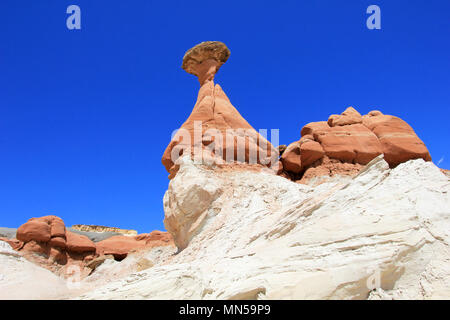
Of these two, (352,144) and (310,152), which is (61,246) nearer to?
(310,152)

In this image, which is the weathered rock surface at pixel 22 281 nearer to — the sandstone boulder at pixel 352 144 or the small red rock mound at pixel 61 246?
the small red rock mound at pixel 61 246

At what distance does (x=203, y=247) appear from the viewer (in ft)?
33.9

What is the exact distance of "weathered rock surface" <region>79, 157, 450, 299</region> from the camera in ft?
16.8

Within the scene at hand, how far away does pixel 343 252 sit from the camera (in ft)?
18.4

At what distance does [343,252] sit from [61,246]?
20.9 m

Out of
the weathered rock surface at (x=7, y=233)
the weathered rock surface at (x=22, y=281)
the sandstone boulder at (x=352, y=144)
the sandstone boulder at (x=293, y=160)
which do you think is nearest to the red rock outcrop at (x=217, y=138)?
the sandstone boulder at (x=293, y=160)

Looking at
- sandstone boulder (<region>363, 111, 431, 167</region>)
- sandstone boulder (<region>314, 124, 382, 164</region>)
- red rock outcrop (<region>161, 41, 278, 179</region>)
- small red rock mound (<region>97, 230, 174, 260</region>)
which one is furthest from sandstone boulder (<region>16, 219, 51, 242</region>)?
sandstone boulder (<region>363, 111, 431, 167</region>)

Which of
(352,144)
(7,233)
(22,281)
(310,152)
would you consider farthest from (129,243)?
(352,144)

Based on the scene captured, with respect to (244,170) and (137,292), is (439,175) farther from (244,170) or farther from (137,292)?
(244,170)

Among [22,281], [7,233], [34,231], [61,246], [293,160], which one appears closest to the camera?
[22,281]

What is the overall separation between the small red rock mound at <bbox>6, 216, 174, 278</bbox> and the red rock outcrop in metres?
9.84

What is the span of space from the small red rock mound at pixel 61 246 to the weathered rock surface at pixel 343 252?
1500cm

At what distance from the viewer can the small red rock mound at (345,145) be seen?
15.5 meters

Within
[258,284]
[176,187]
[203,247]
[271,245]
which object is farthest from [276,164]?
[258,284]
